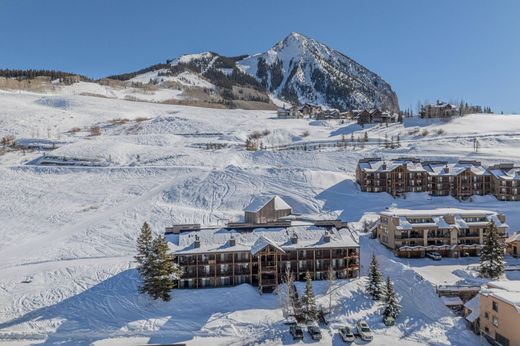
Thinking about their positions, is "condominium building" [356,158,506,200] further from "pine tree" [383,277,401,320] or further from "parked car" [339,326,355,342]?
"parked car" [339,326,355,342]

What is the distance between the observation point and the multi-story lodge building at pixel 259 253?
48.4 metres

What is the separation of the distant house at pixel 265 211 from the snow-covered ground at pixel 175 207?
5962 millimetres

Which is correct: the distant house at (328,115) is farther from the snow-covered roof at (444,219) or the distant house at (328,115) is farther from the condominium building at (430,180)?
the snow-covered roof at (444,219)

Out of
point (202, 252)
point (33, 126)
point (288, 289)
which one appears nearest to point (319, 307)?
point (288, 289)

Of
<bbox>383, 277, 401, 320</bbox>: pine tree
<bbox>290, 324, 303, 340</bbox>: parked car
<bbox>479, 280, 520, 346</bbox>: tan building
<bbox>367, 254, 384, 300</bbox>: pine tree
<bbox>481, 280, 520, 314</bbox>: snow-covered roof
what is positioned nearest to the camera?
<bbox>479, 280, 520, 346</bbox>: tan building

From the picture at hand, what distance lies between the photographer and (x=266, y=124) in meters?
149

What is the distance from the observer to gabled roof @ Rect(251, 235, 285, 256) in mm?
48344

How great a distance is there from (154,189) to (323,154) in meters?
39.3

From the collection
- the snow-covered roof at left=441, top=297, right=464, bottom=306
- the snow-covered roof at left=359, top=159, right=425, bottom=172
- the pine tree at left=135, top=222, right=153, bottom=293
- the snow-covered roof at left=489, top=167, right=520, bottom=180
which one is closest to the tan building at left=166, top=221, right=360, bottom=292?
the pine tree at left=135, top=222, right=153, bottom=293

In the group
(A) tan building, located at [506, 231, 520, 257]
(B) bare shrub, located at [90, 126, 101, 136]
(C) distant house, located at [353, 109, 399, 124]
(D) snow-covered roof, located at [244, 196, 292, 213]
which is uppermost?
(C) distant house, located at [353, 109, 399, 124]

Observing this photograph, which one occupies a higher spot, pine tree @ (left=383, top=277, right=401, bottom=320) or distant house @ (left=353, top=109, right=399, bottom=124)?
distant house @ (left=353, top=109, right=399, bottom=124)

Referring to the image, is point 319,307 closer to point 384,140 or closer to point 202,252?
point 202,252

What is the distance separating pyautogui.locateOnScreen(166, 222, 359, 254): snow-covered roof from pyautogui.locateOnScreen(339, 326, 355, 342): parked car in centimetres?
1186

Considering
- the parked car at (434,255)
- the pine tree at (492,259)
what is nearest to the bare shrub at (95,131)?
the parked car at (434,255)
